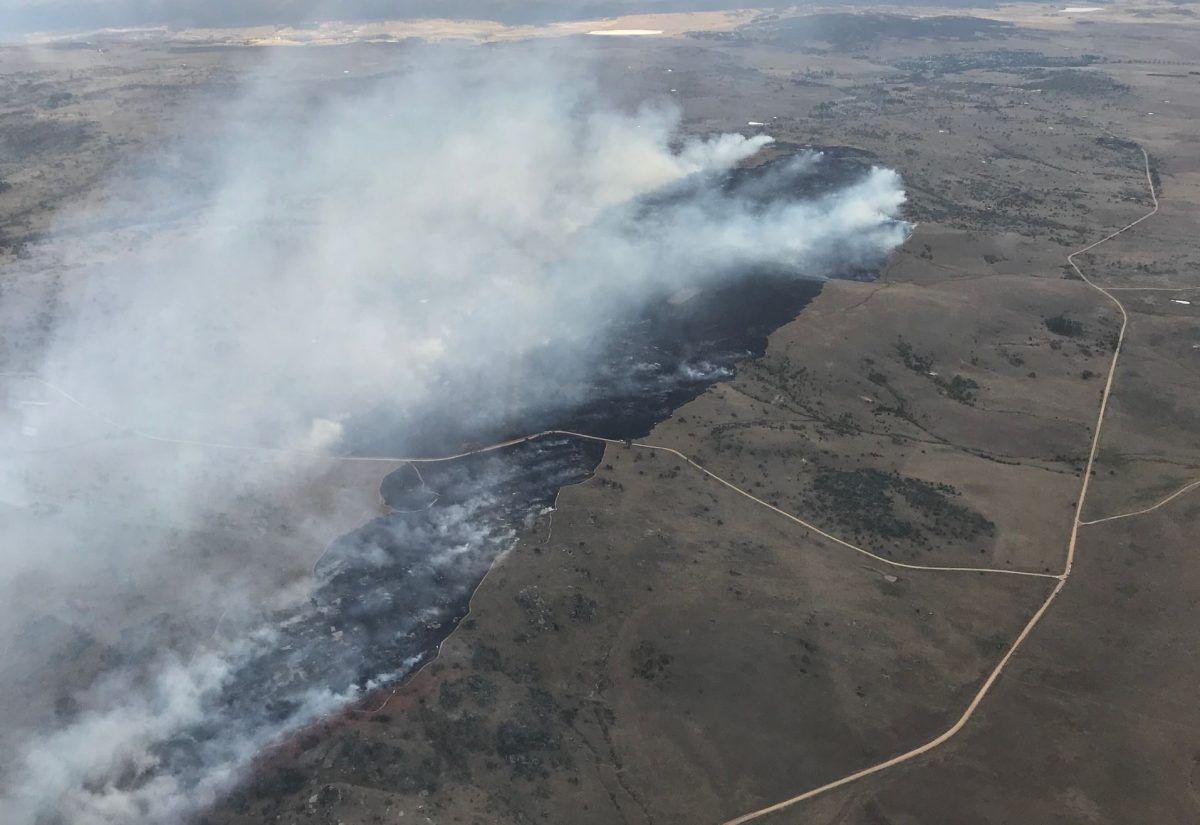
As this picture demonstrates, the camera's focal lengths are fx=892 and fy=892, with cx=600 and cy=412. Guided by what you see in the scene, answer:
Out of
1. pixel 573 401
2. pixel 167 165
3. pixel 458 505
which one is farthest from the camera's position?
pixel 167 165

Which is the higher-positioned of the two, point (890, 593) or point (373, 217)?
point (373, 217)

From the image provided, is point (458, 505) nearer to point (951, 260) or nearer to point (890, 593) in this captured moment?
point (890, 593)

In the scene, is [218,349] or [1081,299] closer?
[218,349]

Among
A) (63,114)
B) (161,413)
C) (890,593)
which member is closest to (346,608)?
(161,413)

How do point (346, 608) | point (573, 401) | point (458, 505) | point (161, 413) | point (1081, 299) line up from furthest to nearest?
point (1081, 299), point (573, 401), point (161, 413), point (458, 505), point (346, 608)

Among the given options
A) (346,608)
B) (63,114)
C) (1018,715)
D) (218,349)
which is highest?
(63,114)

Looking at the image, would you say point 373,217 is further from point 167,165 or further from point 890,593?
point 890,593

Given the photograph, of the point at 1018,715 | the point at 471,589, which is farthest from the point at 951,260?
the point at 471,589
